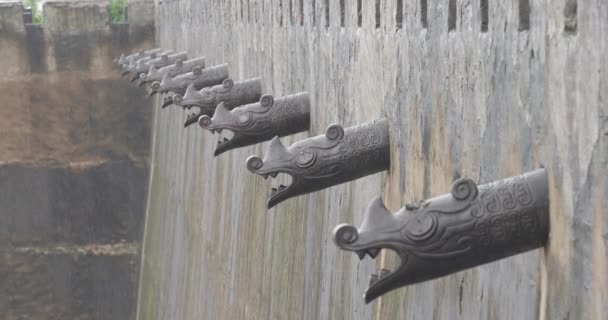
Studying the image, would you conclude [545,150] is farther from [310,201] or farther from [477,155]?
[310,201]

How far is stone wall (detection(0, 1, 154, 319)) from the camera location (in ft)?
55.9

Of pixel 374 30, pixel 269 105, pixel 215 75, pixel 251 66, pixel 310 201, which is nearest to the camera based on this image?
pixel 374 30

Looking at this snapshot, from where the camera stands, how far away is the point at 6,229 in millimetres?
17203

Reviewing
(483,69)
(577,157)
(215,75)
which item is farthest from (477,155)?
(215,75)

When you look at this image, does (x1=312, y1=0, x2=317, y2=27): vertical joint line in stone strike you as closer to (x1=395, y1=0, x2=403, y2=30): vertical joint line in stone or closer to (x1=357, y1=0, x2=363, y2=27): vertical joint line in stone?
(x1=357, y1=0, x2=363, y2=27): vertical joint line in stone

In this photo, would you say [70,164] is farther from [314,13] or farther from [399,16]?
[399,16]

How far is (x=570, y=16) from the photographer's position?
7.54 feet

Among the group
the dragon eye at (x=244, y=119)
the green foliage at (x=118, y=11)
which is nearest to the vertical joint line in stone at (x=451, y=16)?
the dragon eye at (x=244, y=119)

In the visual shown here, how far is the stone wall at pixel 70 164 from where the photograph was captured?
17.0m

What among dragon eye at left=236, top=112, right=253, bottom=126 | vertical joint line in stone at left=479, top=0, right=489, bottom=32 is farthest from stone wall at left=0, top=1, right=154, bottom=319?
vertical joint line in stone at left=479, top=0, right=489, bottom=32

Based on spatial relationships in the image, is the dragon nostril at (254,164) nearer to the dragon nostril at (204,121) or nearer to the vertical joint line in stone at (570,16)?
the dragon nostril at (204,121)

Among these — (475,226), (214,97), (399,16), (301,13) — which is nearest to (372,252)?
(475,226)

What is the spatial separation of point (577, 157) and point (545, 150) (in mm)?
208

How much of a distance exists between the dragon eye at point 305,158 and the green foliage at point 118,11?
13861 millimetres
